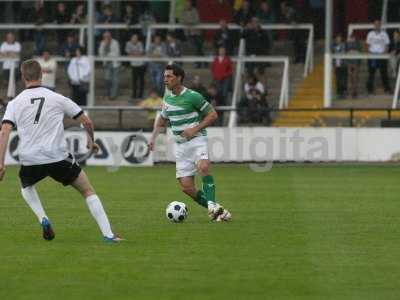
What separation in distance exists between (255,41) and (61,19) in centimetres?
596

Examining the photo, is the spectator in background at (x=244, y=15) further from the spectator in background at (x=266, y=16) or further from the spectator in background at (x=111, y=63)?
the spectator in background at (x=111, y=63)

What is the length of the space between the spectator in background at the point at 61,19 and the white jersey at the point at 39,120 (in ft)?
74.8

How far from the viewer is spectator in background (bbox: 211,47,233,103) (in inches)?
1266

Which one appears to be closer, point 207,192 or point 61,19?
point 207,192

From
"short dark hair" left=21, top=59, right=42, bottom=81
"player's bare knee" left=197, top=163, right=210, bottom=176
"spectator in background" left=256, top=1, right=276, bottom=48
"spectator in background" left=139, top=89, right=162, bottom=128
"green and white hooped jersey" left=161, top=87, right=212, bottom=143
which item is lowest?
"spectator in background" left=139, top=89, right=162, bottom=128

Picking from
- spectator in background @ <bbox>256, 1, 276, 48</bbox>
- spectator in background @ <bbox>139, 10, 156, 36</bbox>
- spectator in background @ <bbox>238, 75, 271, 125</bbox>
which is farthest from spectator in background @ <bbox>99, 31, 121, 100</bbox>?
spectator in background @ <bbox>256, 1, 276, 48</bbox>

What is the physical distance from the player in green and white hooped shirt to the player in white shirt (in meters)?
2.75

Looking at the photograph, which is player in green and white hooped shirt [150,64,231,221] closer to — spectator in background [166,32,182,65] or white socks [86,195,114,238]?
white socks [86,195,114,238]

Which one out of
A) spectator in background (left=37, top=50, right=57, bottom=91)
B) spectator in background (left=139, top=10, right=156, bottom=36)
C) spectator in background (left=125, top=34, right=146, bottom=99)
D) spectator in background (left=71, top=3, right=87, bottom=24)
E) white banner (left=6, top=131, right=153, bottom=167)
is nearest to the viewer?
white banner (left=6, top=131, right=153, bottom=167)

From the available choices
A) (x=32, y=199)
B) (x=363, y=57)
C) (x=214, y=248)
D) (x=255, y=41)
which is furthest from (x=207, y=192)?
(x=255, y=41)

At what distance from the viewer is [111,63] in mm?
33812

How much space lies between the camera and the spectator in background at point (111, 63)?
3372cm

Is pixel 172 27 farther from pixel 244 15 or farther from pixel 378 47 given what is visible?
pixel 378 47

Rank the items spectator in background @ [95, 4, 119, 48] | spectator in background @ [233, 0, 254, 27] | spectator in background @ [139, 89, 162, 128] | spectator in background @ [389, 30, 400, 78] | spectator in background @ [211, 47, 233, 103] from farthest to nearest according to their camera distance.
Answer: spectator in background @ [95, 4, 119, 48]
spectator in background @ [233, 0, 254, 27]
spectator in background @ [211, 47, 233, 103]
spectator in background @ [389, 30, 400, 78]
spectator in background @ [139, 89, 162, 128]
